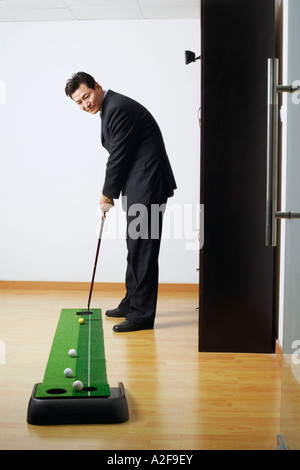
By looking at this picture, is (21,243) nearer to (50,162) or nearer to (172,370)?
(50,162)

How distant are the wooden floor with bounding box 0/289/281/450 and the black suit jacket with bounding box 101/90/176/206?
782 millimetres

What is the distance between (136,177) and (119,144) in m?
0.21

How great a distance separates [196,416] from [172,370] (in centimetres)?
55

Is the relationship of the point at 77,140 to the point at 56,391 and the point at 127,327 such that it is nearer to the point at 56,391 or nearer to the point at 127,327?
the point at 127,327

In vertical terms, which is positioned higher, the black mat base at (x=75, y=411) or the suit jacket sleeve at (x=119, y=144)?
the suit jacket sleeve at (x=119, y=144)

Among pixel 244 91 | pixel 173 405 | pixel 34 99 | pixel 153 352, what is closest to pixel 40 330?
pixel 153 352

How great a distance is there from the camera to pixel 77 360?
2.72 metres

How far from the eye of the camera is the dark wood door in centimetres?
285

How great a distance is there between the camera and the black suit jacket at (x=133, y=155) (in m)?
3.38

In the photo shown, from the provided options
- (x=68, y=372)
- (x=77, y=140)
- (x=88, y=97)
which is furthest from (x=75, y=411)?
(x=77, y=140)

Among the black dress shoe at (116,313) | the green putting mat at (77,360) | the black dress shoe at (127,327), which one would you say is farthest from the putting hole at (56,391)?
the black dress shoe at (116,313)

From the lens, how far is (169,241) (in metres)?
4.68

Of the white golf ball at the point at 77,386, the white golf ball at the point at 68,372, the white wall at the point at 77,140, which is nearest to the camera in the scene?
the white golf ball at the point at 77,386

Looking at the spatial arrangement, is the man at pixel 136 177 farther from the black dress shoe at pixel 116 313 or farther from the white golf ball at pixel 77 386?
the white golf ball at pixel 77 386
